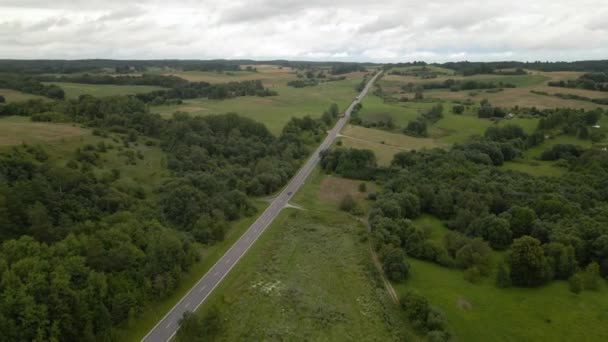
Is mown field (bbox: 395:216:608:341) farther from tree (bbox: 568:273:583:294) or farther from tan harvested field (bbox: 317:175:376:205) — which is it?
tan harvested field (bbox: 317:175:376:205)

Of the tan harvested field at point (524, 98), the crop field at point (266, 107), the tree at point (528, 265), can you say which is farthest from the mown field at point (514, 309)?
the tan harvested field at point (524, 98)

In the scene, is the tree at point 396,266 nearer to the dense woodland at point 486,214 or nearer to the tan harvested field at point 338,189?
the dense woodland at point 486,214

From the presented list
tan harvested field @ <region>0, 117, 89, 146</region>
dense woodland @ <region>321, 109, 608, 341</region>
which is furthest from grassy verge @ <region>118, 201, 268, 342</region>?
tan harvested field @ <region>0, 117, 89, 146</region>

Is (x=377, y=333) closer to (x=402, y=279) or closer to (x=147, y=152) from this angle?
(x=402, y=279)

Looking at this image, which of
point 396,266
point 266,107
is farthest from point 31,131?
point 266,107

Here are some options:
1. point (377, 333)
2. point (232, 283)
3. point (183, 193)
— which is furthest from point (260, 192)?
point (377, 333)

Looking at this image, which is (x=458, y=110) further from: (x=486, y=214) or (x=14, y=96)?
(x=14, y=96)

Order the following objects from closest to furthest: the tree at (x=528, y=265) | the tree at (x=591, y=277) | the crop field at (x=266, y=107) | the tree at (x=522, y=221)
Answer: the tree at (x=591, y=277)
the tree at (x=528, y=265)
the tree at (x=522, y=221)
the crop field at (x=266, y=107)
